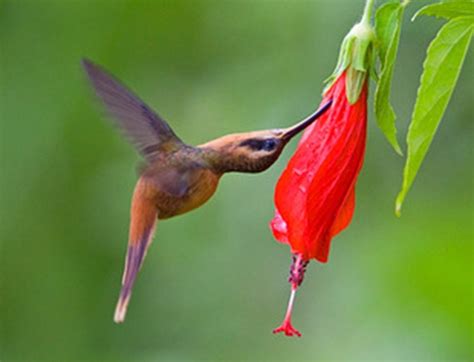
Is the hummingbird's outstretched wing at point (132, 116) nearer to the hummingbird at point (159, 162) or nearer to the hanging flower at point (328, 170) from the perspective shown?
the hummingbird at point (159, 162)

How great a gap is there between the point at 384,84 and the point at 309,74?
206 centimetres

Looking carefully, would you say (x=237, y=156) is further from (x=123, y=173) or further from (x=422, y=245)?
(x=123, y=173)

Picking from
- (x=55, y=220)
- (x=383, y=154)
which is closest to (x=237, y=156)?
(x=383, y=154)

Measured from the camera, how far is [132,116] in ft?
5.24

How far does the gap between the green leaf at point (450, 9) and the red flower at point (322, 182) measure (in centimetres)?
23

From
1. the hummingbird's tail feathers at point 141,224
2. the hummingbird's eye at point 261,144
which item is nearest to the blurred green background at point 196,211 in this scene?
the hummingbird's tail feathers at point 141,224

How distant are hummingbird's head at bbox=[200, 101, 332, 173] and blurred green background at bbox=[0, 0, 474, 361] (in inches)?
50.0

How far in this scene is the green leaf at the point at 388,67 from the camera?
1306 mm

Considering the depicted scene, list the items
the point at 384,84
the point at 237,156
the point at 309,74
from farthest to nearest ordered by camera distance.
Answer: the point at 309,74
the point at 237,156
the point at 384,84

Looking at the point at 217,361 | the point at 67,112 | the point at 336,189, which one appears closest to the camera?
the point at 336,189

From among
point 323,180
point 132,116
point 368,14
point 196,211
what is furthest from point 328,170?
point 196,211

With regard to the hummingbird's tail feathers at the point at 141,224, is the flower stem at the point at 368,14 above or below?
above

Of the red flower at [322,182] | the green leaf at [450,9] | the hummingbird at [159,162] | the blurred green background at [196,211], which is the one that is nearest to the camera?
the green leaf at [450,9]

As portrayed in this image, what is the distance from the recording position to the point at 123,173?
3461 millimetres
